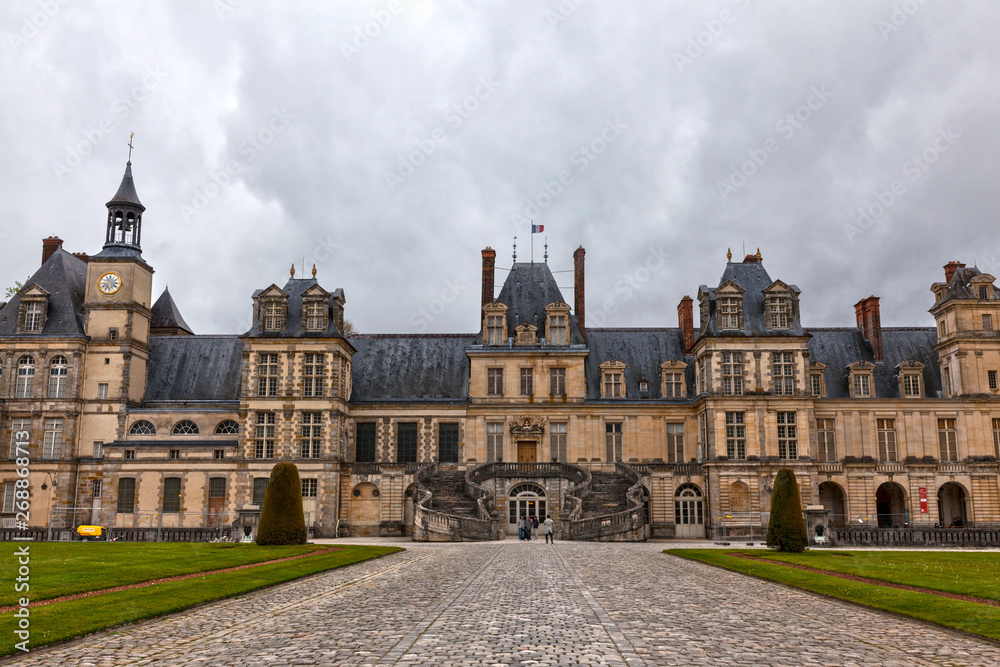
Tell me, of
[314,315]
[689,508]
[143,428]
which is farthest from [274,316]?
[689,508]

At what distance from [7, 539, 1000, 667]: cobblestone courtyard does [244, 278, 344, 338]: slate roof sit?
28.2m

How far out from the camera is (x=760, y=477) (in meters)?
44.9

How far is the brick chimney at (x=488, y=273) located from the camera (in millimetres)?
51438

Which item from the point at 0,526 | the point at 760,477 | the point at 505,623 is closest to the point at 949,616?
the point at 505,623

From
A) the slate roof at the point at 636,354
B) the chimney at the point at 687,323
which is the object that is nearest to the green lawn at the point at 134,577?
the slate roof at the point at 636,354

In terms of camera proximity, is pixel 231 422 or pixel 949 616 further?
pixel 231 422

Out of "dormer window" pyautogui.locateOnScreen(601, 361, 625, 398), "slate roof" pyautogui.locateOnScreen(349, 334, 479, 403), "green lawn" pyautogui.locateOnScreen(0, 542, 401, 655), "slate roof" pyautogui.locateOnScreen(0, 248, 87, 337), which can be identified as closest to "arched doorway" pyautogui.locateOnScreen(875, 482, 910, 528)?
"dormer window" pyautogui.locateOnScreen(601, 361, 625, 398)

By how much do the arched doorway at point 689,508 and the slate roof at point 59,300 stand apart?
3350cm

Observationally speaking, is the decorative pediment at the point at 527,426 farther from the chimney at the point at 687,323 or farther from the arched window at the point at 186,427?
the arched window at the point at 186,427

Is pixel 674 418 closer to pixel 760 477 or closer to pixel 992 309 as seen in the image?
pixel 760 477

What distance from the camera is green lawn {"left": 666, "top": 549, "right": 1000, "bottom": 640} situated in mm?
14039

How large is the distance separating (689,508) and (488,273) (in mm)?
17395

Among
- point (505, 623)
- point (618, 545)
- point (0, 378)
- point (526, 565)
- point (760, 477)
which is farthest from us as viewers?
point (0, 378)

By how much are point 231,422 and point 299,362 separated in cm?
601
